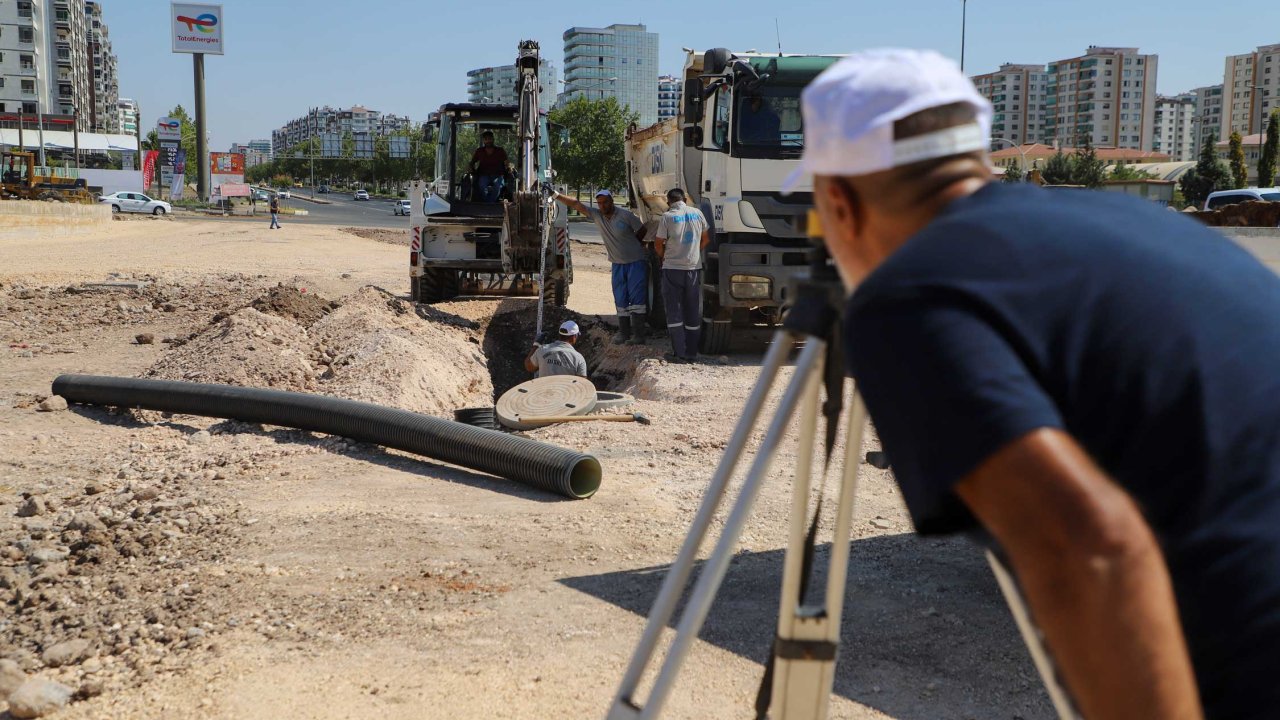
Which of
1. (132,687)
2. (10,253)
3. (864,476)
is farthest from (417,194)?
(10,253)

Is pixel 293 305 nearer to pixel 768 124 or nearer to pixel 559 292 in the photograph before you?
pixel 559 292

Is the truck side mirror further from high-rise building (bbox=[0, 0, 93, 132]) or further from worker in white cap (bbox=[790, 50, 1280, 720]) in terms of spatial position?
high-rise building (bbox=[0, 0, 93, 132])

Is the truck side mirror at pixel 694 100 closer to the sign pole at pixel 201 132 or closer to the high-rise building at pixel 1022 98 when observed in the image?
the sign pole at pixel 201 132

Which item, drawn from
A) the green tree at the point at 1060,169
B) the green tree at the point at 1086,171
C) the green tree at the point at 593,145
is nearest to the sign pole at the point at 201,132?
the green tree at the point at 593,145

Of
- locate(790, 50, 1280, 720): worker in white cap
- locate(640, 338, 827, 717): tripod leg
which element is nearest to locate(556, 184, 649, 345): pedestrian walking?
locate(640, 338, 827, 717): tripod leg

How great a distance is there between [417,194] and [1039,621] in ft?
53.7

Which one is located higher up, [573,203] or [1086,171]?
[1086,171]


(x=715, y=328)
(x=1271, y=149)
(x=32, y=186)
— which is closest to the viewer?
(x=715, y=328)

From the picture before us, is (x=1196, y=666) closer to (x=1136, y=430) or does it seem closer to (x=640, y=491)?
(x=1136, y=430)

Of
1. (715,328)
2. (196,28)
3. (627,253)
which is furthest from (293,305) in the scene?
(196,28)

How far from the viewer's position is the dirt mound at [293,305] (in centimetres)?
1456

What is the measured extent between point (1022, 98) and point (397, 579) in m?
178

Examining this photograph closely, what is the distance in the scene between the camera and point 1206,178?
214 feet

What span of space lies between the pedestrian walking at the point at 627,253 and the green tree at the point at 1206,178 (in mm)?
58883
